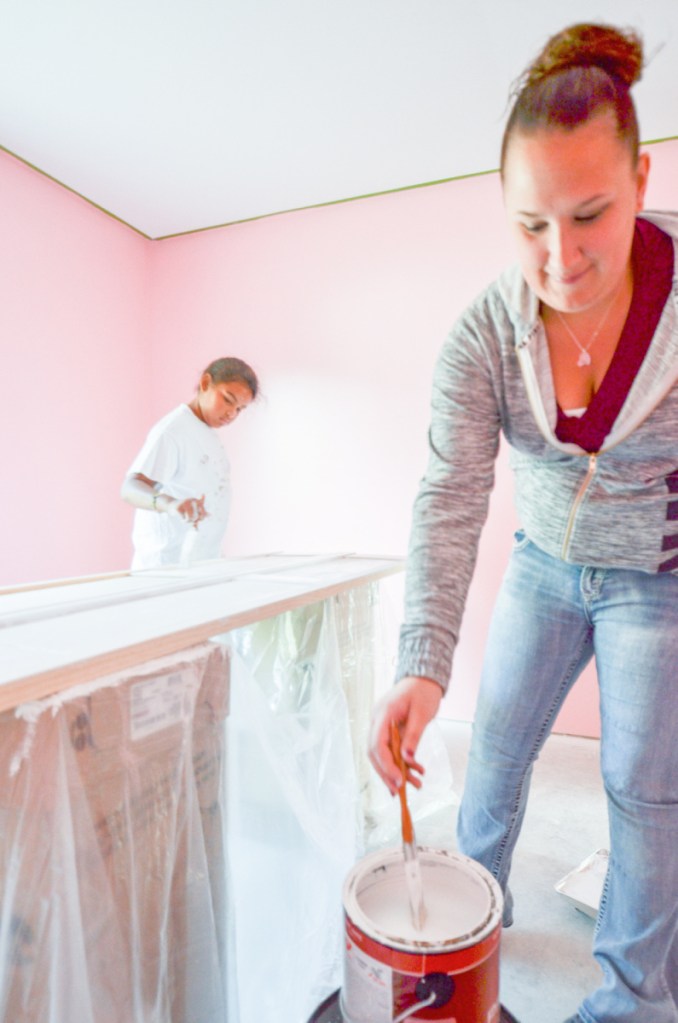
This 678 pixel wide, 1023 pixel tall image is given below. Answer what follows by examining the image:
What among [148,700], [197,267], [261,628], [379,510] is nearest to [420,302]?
[379,510]

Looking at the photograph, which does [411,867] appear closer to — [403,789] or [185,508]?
[403,789]

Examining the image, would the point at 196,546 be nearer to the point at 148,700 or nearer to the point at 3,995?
the point at 148,700

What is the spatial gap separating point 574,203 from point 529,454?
0.32 m

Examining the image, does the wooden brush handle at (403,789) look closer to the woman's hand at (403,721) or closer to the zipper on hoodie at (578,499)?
the woman's hand at (403,721)

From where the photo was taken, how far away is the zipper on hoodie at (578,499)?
0.76 m

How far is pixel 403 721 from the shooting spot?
62 centimetres

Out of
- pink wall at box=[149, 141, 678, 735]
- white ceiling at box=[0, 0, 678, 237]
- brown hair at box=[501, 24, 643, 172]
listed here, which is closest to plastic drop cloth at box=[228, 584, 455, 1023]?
brown hair at box=[501, 24, 643, 172]

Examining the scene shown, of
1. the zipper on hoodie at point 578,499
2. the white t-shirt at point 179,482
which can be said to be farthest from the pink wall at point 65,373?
the zipper on hoodie at point 578,499

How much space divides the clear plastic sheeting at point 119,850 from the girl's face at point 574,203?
63cm

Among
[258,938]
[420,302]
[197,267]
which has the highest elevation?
[197,267]

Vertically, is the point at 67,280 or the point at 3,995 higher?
the point at 67,280

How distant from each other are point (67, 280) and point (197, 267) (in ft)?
2.00

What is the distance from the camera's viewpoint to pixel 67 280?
256 centimetres

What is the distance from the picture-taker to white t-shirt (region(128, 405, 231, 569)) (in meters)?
1.90
